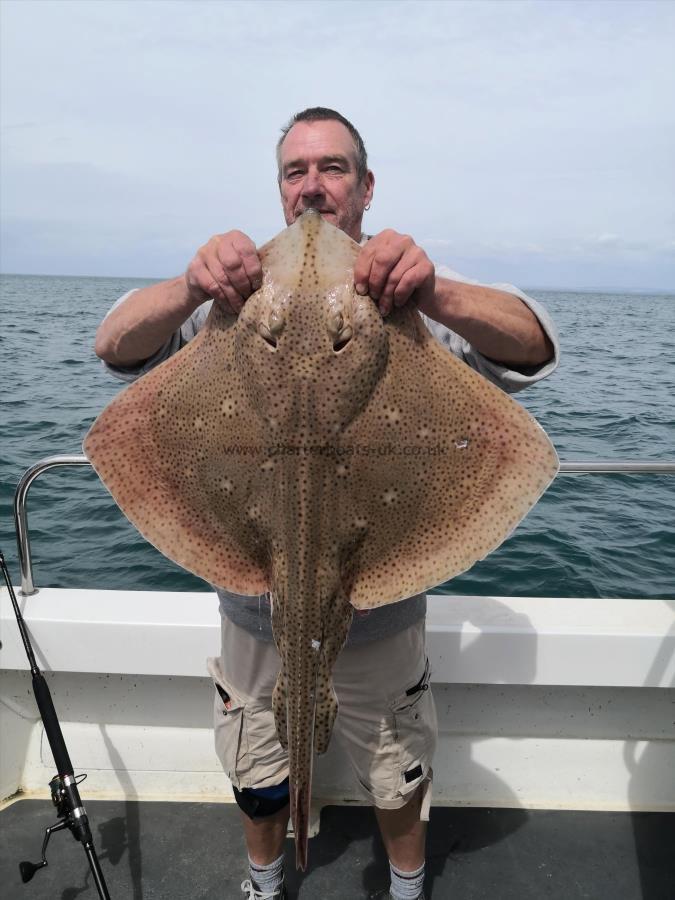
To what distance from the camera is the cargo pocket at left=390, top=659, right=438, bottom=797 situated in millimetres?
2623

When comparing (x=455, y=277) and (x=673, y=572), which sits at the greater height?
(x=455, y=277)

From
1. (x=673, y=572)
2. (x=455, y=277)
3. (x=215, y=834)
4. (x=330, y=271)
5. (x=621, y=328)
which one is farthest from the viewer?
(x=621, y=328)

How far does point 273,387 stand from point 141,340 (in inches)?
26.5

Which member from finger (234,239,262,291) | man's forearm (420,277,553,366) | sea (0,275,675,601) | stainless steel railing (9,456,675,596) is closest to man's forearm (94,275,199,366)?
finger (234,239,262,291)

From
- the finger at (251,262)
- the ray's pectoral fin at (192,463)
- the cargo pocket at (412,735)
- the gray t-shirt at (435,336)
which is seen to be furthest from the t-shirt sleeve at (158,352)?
the cargo pocket at (412,735)

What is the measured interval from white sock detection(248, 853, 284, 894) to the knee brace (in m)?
0.30

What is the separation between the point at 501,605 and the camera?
3.58 metres

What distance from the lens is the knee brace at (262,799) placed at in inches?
109

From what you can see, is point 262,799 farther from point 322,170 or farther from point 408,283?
point 322,170

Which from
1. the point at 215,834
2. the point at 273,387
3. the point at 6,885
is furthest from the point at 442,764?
the point at 273,387

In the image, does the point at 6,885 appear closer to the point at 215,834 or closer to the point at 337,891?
the point at 215,834

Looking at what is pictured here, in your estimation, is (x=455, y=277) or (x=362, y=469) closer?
(x=362, y=469)

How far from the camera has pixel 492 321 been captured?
6.91ft

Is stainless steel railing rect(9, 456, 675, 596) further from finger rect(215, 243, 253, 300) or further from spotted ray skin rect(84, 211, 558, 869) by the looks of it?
finger rect(215, 243, 253, 300)
